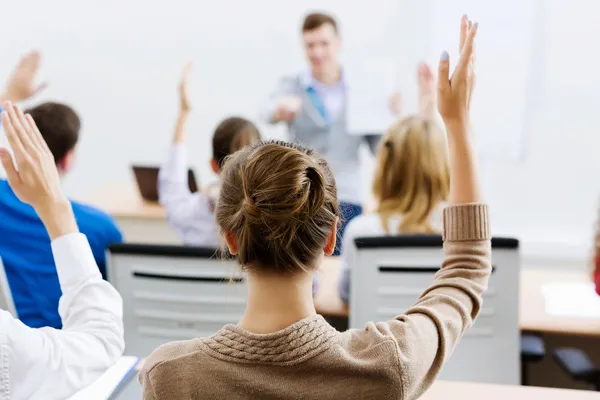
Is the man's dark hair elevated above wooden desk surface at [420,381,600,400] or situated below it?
above

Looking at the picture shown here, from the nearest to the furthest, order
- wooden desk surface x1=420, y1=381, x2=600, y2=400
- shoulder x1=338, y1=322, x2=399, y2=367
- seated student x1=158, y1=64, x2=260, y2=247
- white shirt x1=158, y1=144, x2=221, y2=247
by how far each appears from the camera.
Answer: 1. shoulder x1=338, y1=322, x2=399, y2=367
2. wooden desk surface x1=420, y1=381, x2=600, y2=400
3. seated student x1=158, y1=64, x2=260, y2=247
4. white shirt x1=158, y1=144, x2=221, y2=247

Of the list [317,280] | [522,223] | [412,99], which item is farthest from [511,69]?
[317,280]

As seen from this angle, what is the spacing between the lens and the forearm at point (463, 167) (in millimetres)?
1017

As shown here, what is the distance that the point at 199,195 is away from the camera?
2648 millimetres

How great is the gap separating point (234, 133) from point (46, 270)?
0.72 m

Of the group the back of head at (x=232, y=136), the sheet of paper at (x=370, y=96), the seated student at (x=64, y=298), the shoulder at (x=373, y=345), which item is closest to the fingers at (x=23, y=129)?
the seated student at (x=64, y=298)

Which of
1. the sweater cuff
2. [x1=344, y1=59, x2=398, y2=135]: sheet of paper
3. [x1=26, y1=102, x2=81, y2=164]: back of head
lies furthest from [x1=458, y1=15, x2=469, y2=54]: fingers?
[x1=344, y1=59, x2=398, y2=135]: sheet of paper

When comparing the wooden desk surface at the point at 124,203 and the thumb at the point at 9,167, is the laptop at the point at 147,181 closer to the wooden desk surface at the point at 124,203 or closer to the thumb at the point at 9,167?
the wooden desk surface at the point at 124,203

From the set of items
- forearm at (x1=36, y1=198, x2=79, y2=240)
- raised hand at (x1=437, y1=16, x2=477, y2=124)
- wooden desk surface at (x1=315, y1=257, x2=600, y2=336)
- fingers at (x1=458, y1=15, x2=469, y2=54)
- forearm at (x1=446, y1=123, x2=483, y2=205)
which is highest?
fingers at (x1=458, y1=15, x2=469, y2=54)

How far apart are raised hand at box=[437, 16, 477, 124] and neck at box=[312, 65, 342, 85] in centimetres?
254

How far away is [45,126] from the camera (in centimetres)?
211

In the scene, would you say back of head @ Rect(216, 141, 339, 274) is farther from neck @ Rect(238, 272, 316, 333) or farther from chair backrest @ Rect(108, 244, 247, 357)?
chair backrest @ Rect(108, 244, 247, 357)

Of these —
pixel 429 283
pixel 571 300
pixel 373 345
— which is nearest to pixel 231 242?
pixel 373 345

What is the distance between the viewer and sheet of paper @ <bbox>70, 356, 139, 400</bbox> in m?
1.38
